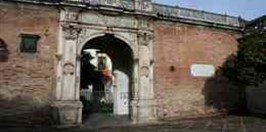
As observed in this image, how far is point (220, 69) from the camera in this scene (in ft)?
58.2

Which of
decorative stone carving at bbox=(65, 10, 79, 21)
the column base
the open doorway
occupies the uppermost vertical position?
decorative stone carving at bbox=(65, 10, 79, 21)

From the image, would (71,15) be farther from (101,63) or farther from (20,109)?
(101,63)

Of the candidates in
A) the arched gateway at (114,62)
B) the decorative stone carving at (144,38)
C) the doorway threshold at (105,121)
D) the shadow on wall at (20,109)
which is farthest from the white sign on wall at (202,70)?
the shadow on wall at (20,109)

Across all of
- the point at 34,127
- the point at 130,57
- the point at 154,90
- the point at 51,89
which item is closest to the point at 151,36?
the point at 130,57

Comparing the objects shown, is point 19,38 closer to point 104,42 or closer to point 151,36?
point 104,42

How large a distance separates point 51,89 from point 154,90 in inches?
179

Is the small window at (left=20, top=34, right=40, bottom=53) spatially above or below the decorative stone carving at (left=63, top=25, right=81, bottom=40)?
below

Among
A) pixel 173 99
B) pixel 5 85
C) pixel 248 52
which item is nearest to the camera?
pixel 5 85

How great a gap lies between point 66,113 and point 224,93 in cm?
852

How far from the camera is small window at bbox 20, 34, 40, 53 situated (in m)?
13.0

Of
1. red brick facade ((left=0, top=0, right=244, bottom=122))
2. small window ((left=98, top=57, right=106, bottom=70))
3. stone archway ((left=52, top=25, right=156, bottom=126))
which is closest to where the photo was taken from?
red brick facade ((left=0, top=0, right=244, bottom=122))

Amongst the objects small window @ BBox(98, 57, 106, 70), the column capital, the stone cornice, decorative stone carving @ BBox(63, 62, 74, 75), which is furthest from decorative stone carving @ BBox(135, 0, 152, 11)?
small window @ BBox(98, 57, 106, 70)

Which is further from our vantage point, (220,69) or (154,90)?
(220,69)

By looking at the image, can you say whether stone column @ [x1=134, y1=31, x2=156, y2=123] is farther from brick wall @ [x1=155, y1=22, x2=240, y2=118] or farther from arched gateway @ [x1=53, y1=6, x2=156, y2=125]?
brick wall @ [x1=155, y1=22, x2=240, y2=118]
